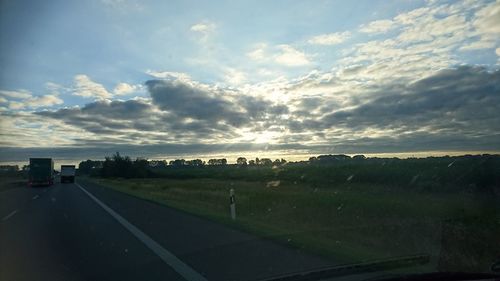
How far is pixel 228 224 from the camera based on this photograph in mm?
13758

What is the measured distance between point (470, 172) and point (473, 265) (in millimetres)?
41573

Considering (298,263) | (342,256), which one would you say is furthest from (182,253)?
(342,256)

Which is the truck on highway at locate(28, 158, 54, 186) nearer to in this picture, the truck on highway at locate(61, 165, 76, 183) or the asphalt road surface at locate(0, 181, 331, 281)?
the truck on highway at locate(61, 165, 76, 183)

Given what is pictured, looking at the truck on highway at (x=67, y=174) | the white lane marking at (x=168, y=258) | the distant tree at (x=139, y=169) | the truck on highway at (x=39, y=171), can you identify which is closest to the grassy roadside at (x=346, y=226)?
the white lane marking at (x=168, y=258)

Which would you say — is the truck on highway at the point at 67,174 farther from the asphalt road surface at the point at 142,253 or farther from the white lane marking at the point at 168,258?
the white lane marking at the point at 168,258

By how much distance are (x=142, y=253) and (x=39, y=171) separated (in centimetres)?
5684

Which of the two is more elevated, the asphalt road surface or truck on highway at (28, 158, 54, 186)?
truck on highway at (28, 158, 54, 186)

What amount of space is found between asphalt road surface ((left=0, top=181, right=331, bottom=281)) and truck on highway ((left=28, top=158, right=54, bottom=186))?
162ft

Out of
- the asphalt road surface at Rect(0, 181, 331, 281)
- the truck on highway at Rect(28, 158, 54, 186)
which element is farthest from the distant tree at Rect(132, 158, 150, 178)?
the asphalt road surface at Rect(0, 181, 331, 281)

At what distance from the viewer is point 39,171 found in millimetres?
60031

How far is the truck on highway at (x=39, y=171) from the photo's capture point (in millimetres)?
59688

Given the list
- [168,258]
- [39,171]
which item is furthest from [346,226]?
[39,171]

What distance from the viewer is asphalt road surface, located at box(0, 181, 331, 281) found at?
7402 millimetres

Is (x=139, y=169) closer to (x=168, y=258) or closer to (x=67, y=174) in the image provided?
(x=67, y=174)
